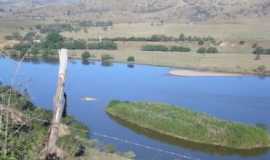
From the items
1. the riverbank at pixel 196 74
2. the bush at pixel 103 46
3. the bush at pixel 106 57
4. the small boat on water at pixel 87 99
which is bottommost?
the riverbank at pixel 196 74

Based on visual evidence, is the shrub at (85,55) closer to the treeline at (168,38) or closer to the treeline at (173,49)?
the treeline at (173,49)

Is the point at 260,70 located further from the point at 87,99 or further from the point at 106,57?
the point at 87,99

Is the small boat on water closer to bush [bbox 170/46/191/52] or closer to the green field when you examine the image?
the green field

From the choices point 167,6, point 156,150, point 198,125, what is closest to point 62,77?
point 156,150

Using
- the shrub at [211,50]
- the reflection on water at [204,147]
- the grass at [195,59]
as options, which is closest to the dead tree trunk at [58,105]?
the reflection on water at [204,147]

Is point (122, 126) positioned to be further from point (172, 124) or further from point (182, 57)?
point (182, 57)

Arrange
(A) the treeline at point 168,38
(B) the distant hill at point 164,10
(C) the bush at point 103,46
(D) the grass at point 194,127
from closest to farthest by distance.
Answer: (D) the grass at point 194,127
(C) the bush at point 103,46
(A) the treeline at point 168,38
(B) the distant hill at point 164,10

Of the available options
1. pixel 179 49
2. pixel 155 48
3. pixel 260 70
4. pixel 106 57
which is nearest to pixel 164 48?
pixel 155 48
